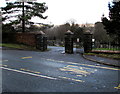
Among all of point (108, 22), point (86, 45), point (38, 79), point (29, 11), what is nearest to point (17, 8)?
point (29, 11)

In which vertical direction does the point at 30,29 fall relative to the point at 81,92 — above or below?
above

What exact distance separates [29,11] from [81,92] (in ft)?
60.5

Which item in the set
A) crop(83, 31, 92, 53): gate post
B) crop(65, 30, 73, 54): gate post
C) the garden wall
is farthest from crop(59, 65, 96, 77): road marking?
the garden wall

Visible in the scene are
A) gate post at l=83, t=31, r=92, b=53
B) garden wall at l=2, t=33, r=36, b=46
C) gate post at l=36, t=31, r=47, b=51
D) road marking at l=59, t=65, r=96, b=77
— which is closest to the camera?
road marking at l=59, t=65, r=96, b=77

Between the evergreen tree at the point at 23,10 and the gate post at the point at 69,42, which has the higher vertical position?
the evergreen tree at the point at 23,10

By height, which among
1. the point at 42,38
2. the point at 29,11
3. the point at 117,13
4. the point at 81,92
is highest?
the point at 29,11

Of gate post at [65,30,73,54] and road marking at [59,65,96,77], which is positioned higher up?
gate post at [65,30,73,54]

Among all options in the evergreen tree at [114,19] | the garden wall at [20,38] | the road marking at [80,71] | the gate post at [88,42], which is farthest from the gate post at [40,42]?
the road marking at [80,71]

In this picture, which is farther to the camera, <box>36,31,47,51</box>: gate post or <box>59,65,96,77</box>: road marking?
<box>36,31,47,51</box>: gate post

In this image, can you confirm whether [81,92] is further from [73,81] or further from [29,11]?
[29,11]

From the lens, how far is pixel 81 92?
173 inches

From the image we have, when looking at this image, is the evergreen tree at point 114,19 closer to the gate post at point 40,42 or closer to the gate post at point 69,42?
the gate post at point 69,42

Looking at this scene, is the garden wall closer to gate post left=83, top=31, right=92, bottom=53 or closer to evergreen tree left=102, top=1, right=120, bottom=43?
gate post left=83, top=31, right=92, bottom=53

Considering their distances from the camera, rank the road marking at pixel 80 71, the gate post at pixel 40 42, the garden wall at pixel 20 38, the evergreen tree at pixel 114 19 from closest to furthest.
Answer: the road marking at pixel 80 71 → the evergreen tree at pixel 114 19 → the gate post at pixel 40 42 → the garden wall at pixel 20 38
